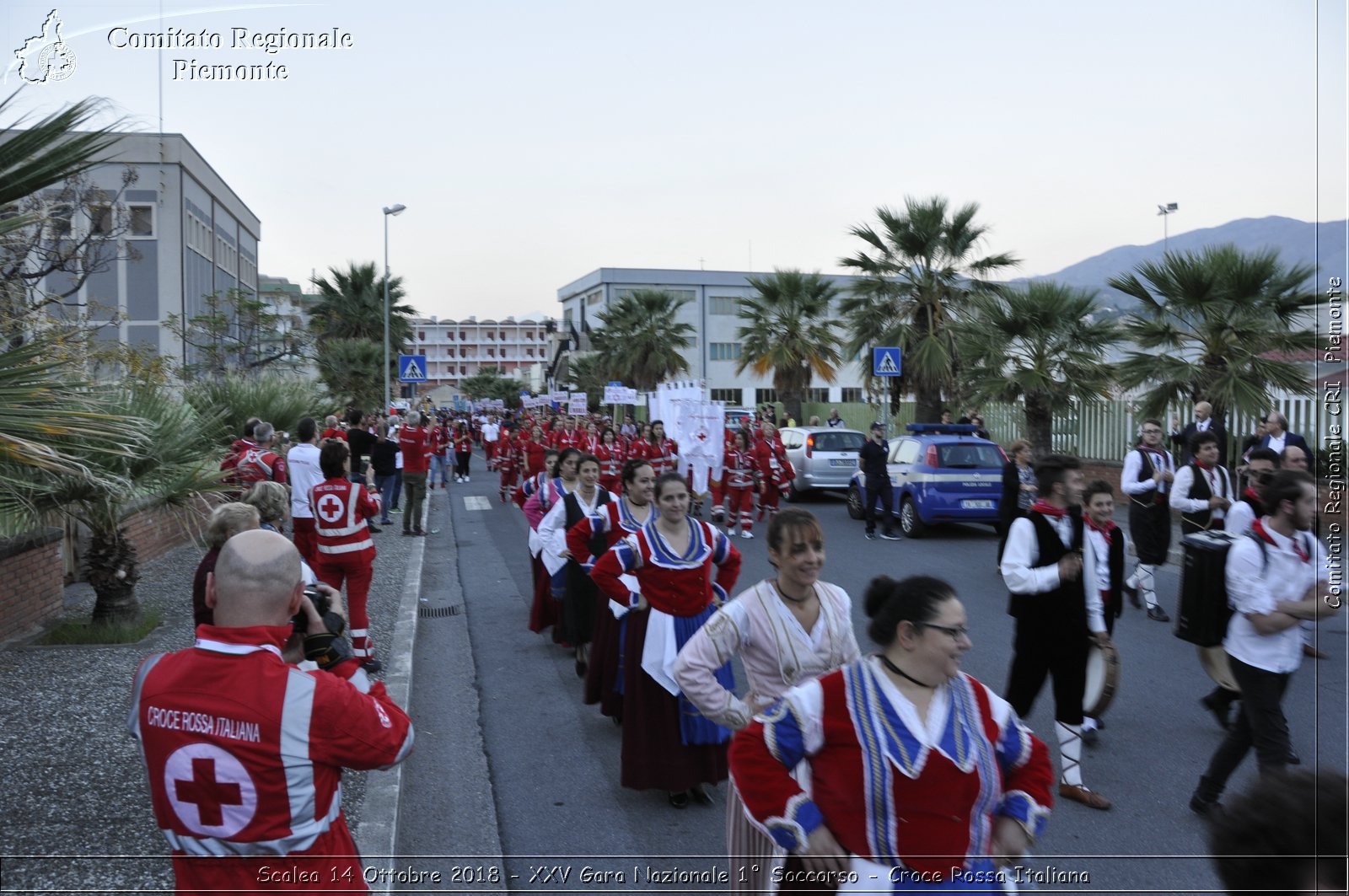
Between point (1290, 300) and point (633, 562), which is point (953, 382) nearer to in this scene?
point (1290, 300)

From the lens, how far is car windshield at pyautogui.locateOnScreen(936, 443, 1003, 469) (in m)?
16.7

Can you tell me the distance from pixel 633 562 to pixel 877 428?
12458mm

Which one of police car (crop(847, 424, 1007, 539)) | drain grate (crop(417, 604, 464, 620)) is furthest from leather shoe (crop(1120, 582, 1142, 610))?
drain grate (crop(417, 604, 464, 620))

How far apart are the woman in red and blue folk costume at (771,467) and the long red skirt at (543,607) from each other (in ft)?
27.9

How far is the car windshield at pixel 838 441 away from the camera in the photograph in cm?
2334

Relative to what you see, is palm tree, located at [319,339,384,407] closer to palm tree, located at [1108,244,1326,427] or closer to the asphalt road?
palm tree, located at [1108,244,1326,427]

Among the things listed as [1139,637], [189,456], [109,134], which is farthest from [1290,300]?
[109,134]

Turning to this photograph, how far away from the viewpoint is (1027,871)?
184 inches

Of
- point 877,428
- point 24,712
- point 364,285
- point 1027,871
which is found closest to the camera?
point 1027,871

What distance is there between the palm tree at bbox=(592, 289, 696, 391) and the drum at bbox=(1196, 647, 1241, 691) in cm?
4665

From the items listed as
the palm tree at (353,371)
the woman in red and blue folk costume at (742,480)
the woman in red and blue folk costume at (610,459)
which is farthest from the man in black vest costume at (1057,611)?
the palm tree at (353,371)

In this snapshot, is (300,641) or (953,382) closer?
(300,641)

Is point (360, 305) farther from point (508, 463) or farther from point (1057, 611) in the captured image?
point (1057, 611)

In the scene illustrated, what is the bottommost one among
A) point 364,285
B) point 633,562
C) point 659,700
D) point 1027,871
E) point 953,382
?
point 1027,871
